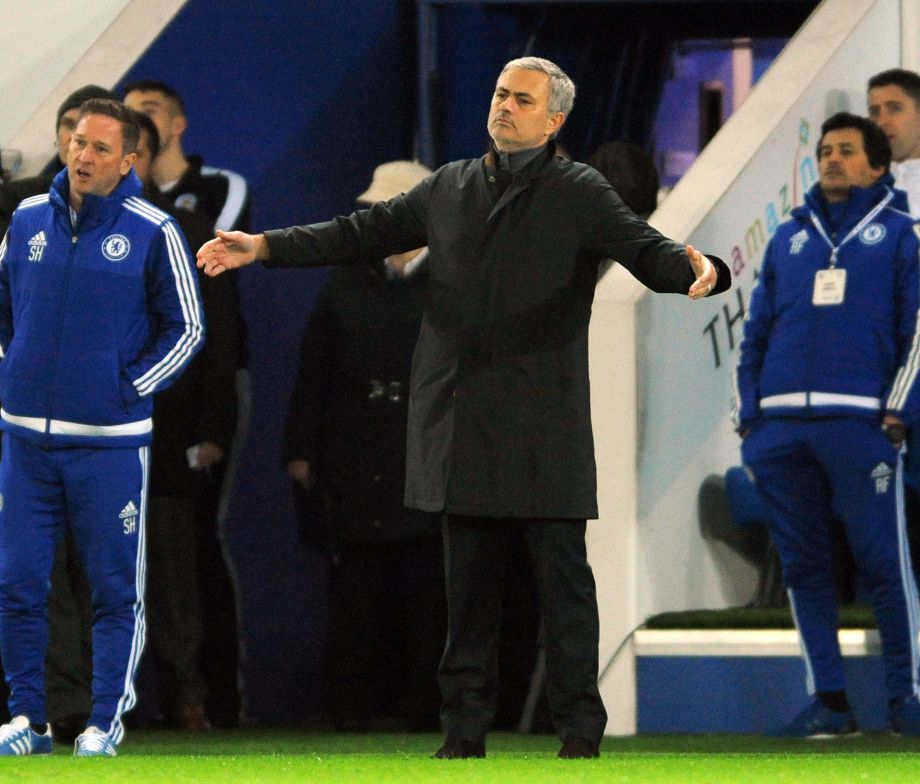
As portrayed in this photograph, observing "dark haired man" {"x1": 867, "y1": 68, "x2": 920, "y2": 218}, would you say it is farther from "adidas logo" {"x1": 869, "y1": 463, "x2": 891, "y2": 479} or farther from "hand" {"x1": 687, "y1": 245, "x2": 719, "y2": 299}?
"hand" {"x1": 687, "y1": 245, "x2": 719, "y2": 299}

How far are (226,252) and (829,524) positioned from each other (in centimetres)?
239

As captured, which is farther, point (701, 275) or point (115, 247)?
point (115, 247)

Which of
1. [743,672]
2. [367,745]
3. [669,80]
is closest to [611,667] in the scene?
[743,672]

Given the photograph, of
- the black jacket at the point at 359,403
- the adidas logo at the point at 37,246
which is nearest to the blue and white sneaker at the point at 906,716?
the black jacket at the point at 359,403

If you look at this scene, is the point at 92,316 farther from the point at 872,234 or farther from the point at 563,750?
the point at 872,234

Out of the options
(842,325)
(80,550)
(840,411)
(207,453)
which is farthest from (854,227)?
(80,550)

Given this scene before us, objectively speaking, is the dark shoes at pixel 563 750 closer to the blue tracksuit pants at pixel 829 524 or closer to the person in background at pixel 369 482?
the blue tracksuit pants at pixel 829 524

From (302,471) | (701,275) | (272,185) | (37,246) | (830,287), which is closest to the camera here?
(701,275)

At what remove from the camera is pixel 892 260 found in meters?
6.67

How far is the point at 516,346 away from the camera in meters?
5.33

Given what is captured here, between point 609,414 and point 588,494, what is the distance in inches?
66.1

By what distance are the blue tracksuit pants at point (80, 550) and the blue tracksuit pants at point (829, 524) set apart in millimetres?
2046

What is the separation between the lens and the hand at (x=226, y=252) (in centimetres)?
525

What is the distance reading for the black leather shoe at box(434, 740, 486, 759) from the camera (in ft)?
17.4
